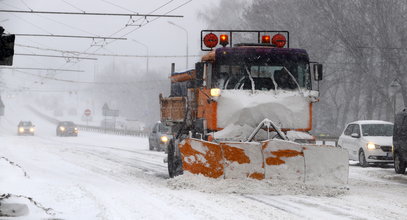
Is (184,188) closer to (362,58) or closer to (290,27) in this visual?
(362,58)

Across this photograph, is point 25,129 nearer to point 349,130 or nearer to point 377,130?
point 349,130

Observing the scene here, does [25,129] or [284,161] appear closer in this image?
[284,161]

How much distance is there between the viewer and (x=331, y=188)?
1228cm

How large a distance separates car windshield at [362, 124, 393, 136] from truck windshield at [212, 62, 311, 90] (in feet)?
30.2

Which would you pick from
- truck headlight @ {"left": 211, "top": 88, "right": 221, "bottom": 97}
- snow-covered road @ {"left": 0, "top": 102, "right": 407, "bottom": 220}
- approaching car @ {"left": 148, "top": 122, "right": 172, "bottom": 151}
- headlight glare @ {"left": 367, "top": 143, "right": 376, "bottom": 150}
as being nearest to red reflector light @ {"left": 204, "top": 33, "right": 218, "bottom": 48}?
truck headlight @ {"left": 211, "top": 88, "right": 221, "bottom": 97}

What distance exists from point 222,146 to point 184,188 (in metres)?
1.28

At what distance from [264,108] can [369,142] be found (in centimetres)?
913

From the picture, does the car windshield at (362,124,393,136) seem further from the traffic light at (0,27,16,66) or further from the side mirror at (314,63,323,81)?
the traffic light at (0,27,16,66)

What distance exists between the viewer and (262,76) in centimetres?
1303

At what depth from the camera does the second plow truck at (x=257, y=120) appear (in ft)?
39.3

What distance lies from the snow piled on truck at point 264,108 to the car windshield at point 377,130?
371 inches

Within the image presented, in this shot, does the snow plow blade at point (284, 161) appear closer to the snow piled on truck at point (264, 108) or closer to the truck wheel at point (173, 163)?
the snow piled on truck at point (264, 108)

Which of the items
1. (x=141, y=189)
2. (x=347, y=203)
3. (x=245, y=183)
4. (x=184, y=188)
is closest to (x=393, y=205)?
(x=347, y=203)

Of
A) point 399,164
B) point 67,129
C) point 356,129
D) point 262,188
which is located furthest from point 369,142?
point 67,129
